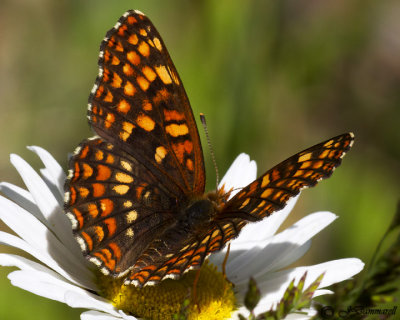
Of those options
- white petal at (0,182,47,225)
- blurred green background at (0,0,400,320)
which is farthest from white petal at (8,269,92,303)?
blurred green background at (0,0,400,320)

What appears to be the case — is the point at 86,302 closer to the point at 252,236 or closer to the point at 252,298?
the point at 252,298

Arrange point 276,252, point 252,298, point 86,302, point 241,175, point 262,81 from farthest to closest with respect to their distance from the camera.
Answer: point 262,81 → point 241,175 → point 276,252 → point 86,302 → point 252,298

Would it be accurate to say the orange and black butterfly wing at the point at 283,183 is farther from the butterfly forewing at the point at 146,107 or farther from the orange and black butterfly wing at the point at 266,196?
the butterfly forewing at the point at 146,107

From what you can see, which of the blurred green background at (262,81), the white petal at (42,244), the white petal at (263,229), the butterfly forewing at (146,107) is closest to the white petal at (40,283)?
the white petal at (42,244)

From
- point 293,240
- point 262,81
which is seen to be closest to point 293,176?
point 293,240

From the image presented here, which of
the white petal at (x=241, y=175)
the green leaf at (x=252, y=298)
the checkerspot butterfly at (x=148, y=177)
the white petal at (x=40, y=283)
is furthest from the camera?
the white petal at (x=241, y=175)

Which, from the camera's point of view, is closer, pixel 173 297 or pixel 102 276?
pixel 173 297
